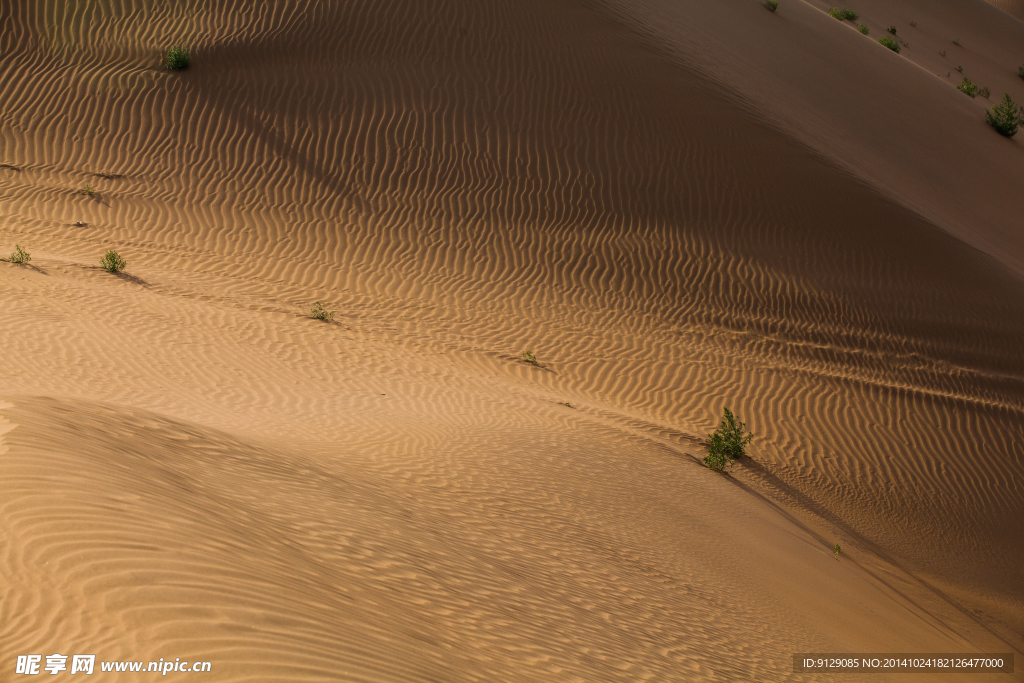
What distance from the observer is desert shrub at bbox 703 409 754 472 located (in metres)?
9.74

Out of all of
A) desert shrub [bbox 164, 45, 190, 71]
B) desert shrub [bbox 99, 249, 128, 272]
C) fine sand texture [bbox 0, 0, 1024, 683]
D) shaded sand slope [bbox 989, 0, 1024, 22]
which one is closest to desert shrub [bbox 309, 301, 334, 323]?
fine sand texture [bbox 0, 0, 1024, 683]

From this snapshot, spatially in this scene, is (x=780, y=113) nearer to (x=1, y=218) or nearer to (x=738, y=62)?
(x=738, y=62)

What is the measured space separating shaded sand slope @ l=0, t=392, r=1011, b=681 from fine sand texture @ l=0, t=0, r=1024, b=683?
3 cm

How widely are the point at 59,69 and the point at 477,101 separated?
9.20 m

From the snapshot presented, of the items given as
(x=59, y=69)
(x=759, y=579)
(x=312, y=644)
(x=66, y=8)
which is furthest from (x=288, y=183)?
(x=312, y=644)

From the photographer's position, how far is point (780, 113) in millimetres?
15867

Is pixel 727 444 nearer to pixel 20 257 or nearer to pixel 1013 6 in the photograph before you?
pixel 20 257

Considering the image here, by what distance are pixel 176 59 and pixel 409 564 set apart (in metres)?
15.0

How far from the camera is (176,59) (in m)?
15.6

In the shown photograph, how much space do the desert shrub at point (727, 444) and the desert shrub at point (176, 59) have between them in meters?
13.4

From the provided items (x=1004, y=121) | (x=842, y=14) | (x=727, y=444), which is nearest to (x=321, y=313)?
(x=727, y=444)

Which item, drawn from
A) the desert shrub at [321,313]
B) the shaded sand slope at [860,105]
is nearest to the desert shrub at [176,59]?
the desert shrub at [321,313]

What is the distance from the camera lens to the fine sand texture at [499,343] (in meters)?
3.72

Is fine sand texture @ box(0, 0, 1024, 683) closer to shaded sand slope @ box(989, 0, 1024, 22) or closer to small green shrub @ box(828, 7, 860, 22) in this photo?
small green shrub @ box(828, 7, 860, 22)
